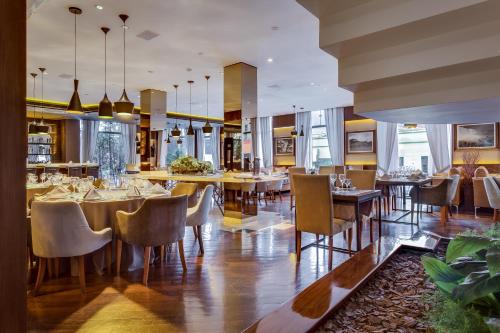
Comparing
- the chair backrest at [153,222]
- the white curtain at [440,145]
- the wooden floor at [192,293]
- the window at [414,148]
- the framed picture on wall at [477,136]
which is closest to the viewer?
the wooden floor at [192,293]

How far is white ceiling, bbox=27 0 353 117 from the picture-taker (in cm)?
422

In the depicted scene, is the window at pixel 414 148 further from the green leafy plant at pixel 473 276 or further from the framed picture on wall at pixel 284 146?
the green leafy plant at pixel 473 276

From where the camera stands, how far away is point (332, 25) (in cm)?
191

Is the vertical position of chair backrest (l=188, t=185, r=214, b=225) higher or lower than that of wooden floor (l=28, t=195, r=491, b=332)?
higher

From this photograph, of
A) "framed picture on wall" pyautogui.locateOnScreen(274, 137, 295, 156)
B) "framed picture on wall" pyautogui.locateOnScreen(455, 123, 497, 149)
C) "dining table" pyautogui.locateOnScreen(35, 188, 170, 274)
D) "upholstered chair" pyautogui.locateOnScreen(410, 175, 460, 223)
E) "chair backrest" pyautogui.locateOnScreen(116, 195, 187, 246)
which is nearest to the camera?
"chair backrest" pyautogui.locateOnScreen(116, 195, 187, 246)

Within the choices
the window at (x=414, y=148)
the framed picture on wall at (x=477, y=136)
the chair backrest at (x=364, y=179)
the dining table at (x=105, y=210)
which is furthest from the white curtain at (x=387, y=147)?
the dining table at (x=105, y=210)

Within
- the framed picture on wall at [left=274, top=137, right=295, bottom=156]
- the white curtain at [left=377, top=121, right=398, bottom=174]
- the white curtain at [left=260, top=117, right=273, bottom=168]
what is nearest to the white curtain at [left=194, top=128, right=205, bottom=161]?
the white curtain at [left=260, top=117, right=273, bottom=168]

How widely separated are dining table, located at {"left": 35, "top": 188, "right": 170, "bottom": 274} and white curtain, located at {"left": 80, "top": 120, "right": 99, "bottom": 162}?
10.9 metres

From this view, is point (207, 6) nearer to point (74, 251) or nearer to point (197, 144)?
point (74, 251)

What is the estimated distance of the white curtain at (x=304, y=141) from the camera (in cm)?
1295

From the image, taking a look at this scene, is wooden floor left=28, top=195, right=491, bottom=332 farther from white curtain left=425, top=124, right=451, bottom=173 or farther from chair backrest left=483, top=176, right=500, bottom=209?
white curtain left=425, top=124, right=451, bottom=173

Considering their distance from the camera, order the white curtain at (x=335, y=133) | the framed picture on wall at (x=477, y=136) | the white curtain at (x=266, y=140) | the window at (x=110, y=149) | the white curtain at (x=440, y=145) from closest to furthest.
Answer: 1. the framed picture on wall at (x=477, y=136)
2. the white curtain at (x=440, y=145)
3. the white curtain at (x=335, y=133)
4. the white curtain at (x=266, y=140)
5. the window at (x=110, y=149)

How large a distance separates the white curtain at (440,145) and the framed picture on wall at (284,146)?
525 centimetres

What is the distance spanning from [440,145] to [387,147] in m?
1.72
